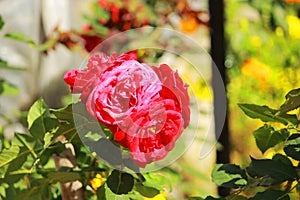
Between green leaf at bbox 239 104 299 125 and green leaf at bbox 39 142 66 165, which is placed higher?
green leaf at bbox 239 104 299 125

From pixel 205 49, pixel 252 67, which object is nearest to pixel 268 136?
pixel 205 49

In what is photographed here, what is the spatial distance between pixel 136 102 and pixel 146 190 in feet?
0.57

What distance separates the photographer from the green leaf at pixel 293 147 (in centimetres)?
92

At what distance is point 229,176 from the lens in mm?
988

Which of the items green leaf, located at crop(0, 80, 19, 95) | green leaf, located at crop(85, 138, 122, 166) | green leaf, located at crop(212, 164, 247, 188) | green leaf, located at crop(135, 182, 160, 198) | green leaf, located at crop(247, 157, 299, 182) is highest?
green leaf, located at crop(85, 138, 122, 166)

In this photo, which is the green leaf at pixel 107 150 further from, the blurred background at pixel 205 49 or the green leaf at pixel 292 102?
the blurred background at pixel 205 49

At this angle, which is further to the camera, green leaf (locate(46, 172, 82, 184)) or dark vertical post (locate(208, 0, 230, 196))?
dark vertical post (locate(208, 0, 230, 196))

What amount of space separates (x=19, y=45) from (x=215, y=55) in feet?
5.32

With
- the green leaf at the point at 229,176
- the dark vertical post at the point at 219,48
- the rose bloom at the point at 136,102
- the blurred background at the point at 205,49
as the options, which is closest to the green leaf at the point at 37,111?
the rose bloom at the point at 136,102

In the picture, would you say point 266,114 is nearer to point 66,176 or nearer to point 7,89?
point 66,176

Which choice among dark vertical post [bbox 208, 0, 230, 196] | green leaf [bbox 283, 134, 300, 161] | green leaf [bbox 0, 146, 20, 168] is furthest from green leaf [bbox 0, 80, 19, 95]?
green leaf [bbox 283, 134, 300, 161]

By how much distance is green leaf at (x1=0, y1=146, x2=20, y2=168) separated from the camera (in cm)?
100

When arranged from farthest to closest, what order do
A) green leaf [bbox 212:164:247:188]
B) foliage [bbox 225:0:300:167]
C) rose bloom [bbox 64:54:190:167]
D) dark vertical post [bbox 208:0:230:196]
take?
foliage [bbox 225:0:300:167], dark vertical post [bbox 208:0:230:196], green leaf [bbox 212:164:247:188], rose bloom [bbox 64:54:190:167]

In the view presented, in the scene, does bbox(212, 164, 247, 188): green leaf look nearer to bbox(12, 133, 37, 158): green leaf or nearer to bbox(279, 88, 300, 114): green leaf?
bbox(279, 88, 300, 114): green leaf
